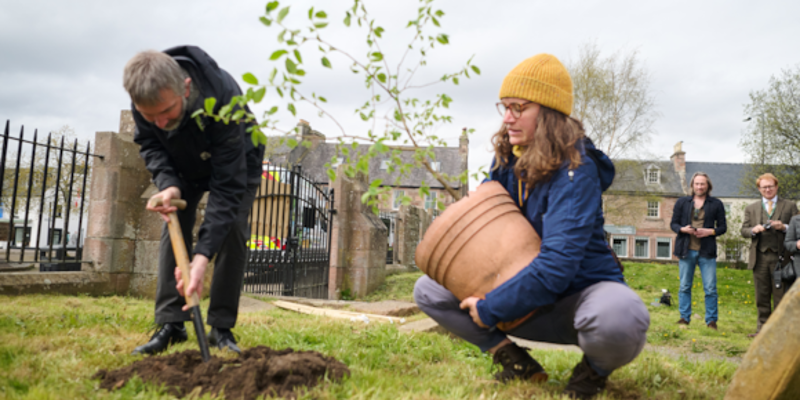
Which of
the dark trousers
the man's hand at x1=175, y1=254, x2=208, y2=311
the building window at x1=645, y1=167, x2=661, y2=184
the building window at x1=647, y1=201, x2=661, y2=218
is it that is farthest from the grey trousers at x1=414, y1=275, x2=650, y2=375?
the building window at x1=645, y1=167, x2=661, y2=184

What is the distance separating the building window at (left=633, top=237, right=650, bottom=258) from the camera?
38250 millimetres

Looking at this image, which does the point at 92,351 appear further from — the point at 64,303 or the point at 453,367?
the point at 64,303

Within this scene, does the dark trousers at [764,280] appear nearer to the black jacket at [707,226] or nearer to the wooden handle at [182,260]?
the black jacket at [707,226]

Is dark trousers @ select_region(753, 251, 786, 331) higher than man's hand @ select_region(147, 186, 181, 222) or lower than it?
lower

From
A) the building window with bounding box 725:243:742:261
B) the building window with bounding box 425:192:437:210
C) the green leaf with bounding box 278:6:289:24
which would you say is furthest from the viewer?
the building window with bounding box 725:243:742:261

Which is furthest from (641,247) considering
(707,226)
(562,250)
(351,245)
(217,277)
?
Answer: (562,250)

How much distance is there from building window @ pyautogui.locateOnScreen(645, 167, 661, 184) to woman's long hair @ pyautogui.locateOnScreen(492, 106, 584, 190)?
4120 centimetres

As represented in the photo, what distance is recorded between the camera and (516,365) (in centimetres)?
247

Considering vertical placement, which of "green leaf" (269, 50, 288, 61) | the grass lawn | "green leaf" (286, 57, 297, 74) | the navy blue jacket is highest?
"green leaf" (269, 50, 288, 61)

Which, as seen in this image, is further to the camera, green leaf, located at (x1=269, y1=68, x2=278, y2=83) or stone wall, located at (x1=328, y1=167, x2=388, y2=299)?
stone wall, located at (x1=328, y1=167, x2=388, y2=299)

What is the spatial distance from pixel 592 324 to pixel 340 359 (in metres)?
1.33

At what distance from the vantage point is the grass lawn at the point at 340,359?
81.1 inches

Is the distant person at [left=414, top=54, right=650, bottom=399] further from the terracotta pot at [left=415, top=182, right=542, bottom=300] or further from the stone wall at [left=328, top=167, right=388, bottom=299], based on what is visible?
the stone wall at [left=328, top=167, right=388, bottom=299]

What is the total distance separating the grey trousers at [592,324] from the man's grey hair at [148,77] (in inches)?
64.6
